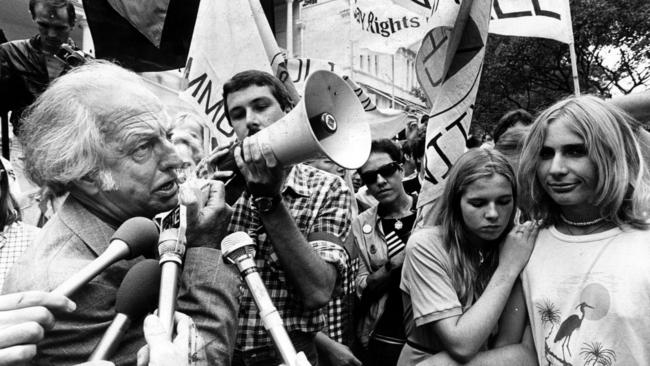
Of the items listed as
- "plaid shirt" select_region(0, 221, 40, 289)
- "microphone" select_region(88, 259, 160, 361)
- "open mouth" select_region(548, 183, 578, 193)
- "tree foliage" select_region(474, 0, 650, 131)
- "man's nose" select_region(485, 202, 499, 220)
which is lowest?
Result: "tree foliage" select_region(474, 0, 650, 131)

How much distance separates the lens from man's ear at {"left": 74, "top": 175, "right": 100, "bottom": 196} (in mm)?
1730

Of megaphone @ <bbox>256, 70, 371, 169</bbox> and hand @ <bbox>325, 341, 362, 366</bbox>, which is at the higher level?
megaphone @ <bbox>256, 70, 371, 169</bbox>

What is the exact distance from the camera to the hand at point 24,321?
121 centimetres

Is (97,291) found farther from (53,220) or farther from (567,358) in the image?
(567,358)

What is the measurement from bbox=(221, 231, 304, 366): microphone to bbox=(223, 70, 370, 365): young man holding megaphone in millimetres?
448

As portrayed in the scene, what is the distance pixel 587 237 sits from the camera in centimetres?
221

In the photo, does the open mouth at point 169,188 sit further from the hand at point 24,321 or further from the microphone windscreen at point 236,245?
the hand at point 24,321

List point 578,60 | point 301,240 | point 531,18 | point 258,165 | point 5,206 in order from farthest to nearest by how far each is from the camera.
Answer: point 578,60
point 531,18
point 5,206
point 301,240
point 258,165

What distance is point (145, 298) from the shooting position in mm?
1374

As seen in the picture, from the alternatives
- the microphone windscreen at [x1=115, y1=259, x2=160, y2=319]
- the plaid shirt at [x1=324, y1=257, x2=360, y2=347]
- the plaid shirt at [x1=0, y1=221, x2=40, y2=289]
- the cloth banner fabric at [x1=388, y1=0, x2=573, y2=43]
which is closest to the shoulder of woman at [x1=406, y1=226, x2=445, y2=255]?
the plaid shirt at [x1=324, y1=257, x2=360, y2=347]

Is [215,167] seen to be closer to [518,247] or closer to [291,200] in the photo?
[291,200]

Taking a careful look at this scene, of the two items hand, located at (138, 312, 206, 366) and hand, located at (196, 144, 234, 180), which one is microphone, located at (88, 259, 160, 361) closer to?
hand, located at (138, 312, 206, 366)

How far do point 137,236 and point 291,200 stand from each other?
102 centimetres

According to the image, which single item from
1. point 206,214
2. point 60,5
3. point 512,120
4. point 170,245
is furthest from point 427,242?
point 60,5
